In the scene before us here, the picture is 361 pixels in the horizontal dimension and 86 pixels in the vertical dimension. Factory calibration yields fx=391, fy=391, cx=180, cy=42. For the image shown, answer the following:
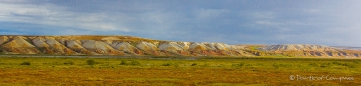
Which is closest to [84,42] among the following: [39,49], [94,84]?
[39,49]

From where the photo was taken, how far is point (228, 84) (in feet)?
116

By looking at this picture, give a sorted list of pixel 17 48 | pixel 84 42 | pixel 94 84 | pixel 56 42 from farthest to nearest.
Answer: pixel 84 42 < pixel 56 42 < pixel 17 48 < pixel 94 84

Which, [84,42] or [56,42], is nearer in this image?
[56,42]

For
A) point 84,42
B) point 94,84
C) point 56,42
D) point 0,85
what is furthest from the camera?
point 84,42

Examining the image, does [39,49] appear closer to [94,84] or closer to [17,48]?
[17,48]

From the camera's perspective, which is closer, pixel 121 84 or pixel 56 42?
pixel 121 84

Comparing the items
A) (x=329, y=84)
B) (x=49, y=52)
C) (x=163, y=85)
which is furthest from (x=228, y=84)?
(x=49, y=52)

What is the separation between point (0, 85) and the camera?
3194cm

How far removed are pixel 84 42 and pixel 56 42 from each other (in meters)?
16.8

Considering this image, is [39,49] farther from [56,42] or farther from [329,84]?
[329,84]

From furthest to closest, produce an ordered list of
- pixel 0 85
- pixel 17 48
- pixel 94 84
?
1. pixel 17 48
2. pixel 94 84
3. pixel 0 85

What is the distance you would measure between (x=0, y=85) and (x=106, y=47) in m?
163

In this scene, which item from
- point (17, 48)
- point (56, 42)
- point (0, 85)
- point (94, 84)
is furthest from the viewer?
point (56, 42)

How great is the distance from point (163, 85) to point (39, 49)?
152 m
